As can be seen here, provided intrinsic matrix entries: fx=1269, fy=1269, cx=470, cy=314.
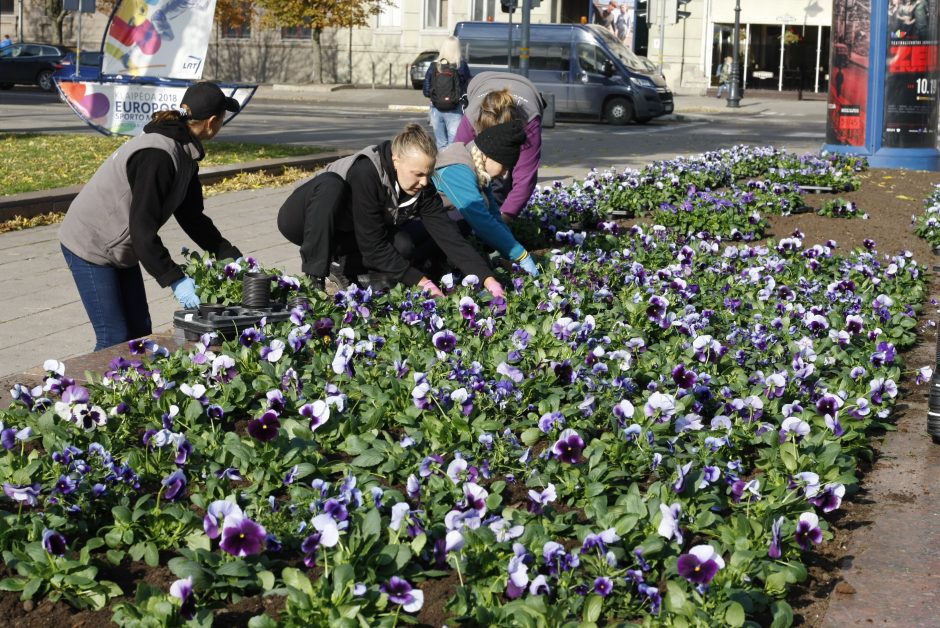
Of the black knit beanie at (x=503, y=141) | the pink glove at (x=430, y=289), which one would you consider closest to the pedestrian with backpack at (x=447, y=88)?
the black knit beanie at (x=503, y=141)

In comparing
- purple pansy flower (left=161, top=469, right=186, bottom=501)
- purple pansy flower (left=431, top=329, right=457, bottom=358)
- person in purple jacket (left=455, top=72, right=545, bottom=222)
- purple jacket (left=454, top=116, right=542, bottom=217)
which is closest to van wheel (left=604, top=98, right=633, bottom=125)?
person in purple jacket (left=455, top=72, right=545, bottom=222)

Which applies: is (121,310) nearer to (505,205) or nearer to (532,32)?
(505,205)

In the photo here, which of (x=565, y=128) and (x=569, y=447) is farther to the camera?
(x=565, y=128)

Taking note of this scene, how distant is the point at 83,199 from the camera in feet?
17.6

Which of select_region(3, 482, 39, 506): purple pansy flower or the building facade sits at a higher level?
the building facade

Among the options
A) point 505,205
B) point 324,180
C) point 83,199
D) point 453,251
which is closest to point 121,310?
point 83,199

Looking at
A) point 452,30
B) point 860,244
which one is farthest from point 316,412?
point 452,30

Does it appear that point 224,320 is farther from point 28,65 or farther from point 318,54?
point 318,54

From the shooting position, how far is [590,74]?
2842 cm

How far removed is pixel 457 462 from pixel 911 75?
13.9 m

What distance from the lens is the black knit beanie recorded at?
6.48m

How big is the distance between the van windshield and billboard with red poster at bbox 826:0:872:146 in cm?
1260

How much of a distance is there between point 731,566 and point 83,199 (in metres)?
3.40

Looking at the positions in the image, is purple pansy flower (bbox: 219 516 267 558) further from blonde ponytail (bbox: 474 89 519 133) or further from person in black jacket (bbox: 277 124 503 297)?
blonde ponytail (bbox: 474 89 519 133)
